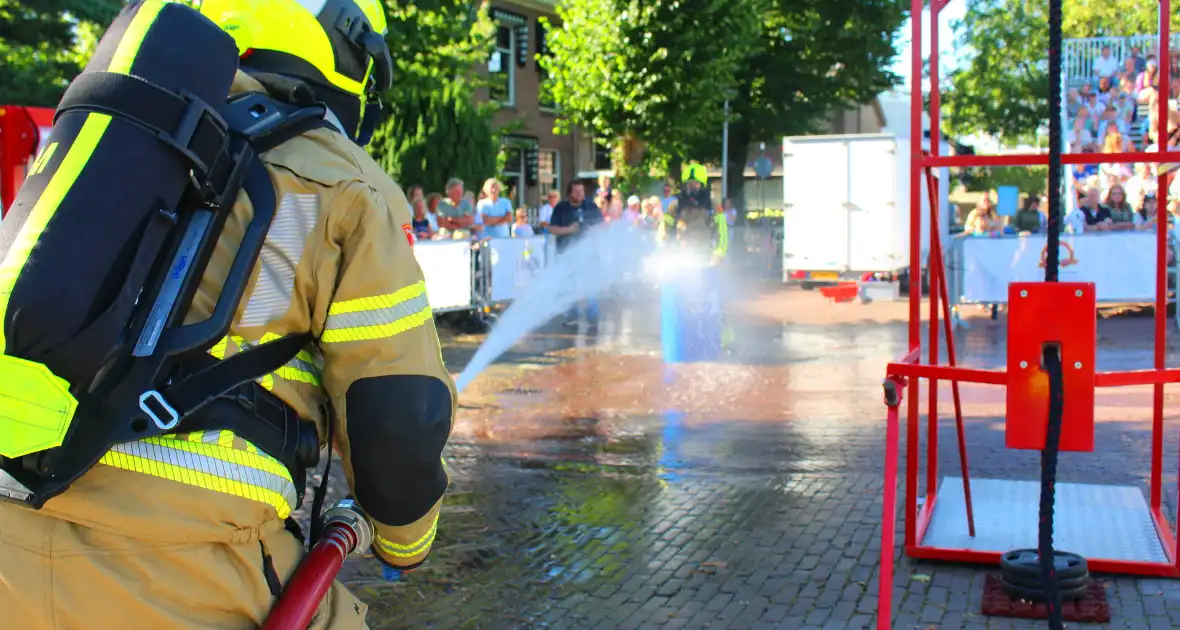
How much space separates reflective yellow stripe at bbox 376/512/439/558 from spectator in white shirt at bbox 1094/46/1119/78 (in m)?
17.6

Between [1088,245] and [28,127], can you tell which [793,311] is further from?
[28,127]

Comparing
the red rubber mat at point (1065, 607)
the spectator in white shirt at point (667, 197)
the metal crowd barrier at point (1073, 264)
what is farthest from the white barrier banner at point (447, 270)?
the red rubber mat at point (1065, 607)

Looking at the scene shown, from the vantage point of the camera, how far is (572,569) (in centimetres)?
506

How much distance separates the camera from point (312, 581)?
1879mm

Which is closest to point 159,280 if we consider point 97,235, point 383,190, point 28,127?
point 97,235

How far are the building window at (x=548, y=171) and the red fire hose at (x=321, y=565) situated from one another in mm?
28756

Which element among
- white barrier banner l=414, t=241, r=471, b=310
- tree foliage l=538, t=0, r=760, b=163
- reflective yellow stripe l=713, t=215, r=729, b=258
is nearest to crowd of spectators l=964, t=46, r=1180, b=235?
reflective yellow stripe l=713, t=215, r=729, b=258

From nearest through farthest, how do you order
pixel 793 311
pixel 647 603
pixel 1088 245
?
pixel 647 603 < pixel 1088 245 < pixel 793 311

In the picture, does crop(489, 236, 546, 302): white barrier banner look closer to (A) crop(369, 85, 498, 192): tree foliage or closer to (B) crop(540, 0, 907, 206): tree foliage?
(A) crop(369, 85, 498, 192): tree foliage

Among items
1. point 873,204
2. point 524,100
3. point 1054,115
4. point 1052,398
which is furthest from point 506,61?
point 1054,115

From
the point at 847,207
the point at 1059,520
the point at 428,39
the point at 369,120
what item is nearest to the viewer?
the point at 369,120

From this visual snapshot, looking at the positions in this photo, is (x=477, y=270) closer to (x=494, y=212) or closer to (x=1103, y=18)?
(x=494, y=212)

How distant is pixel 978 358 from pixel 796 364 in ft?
5.90

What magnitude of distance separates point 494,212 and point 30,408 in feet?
47.0
